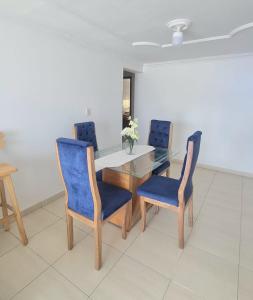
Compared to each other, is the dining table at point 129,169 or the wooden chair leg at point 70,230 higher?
the dining table at point 129,169

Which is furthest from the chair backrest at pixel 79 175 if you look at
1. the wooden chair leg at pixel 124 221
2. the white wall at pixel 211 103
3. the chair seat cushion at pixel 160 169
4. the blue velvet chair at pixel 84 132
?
the white wall at pixel 211 103

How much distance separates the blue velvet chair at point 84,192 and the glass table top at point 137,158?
0.28 metres

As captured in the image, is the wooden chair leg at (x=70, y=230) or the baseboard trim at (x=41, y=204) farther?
the baseboard trim at (x=41, y=204)

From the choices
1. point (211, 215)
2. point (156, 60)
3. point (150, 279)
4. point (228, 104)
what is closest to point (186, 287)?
point (150, 279)

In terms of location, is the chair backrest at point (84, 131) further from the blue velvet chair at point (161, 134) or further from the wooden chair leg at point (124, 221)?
the wooden chair leg at point (124, 221)

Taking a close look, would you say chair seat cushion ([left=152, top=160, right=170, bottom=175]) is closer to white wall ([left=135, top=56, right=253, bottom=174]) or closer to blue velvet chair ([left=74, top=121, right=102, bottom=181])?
blue velvet chair ([left=74, top=121, right=102, bottom=181])

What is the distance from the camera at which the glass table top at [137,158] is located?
1.84 m

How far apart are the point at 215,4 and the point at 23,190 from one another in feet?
8.74

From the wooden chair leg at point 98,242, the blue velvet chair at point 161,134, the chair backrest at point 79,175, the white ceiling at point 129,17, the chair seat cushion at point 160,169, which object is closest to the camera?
the chair backrest at point 79,175

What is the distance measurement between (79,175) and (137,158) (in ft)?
3.14

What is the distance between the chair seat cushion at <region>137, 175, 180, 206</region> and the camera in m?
1.71

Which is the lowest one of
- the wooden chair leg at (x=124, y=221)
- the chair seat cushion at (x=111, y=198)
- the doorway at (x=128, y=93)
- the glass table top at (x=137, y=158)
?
the wooden chair leg at (x=124, y=221)

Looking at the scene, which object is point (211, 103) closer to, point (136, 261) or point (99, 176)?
point (99, 176)

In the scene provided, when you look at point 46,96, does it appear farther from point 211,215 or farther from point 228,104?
point 228,104
